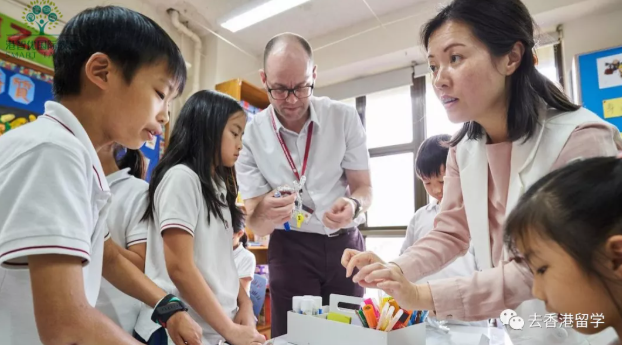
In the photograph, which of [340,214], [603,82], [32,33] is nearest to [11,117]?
[32,33]

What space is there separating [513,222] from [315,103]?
1.15 m

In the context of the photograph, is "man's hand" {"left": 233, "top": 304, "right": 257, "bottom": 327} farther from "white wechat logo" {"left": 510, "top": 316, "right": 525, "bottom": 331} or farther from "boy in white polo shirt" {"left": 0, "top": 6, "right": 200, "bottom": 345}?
"white wechat logo" {"left": 510, "top": 316, "right": 525, "bottom": 331}

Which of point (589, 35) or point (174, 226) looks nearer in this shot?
point (174, 226)

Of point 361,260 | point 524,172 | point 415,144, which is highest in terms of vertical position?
point 415,144

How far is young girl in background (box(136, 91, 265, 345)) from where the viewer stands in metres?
1.06

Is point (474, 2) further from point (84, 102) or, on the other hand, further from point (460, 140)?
point (84, 102)

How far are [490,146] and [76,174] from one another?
937 mm

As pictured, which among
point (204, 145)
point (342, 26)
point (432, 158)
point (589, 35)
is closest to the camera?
point (204, 145)

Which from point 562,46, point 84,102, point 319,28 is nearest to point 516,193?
point 84,102

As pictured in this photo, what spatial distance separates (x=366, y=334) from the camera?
A: 750 millimetres

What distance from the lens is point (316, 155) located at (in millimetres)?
1633

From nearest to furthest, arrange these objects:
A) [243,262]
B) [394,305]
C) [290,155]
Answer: [394,305] < [290,155] < [243,262]

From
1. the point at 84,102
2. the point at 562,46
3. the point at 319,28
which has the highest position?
the point at 319,28

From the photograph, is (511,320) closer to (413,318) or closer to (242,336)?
(413,318)
